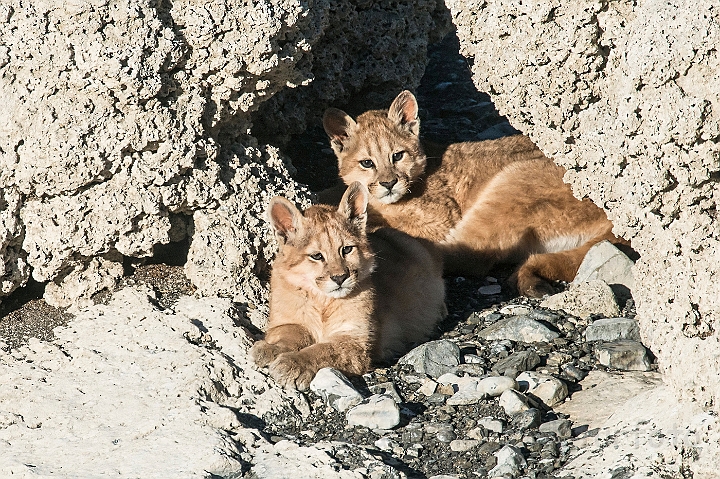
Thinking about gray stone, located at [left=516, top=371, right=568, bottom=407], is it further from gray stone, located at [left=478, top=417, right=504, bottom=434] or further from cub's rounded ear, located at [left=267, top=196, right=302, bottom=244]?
cub's rounded ear, located at [left=267, top=196, right=302, bottom=244]

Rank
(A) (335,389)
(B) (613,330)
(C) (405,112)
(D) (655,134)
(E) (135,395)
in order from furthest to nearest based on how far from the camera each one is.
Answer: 1. (C) (405,112)
2. (B) (613,330)
3. (A) (335,389)
4. (E) (135,395)
5. (D) (655,134)

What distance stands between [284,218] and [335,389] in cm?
134

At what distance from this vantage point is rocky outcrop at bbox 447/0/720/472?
4.36 m

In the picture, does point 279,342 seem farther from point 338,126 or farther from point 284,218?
point 338,126

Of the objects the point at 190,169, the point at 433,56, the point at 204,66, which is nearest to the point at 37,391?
the point at 190,169

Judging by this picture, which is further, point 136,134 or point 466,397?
point 136,134

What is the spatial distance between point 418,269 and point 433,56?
220 inches

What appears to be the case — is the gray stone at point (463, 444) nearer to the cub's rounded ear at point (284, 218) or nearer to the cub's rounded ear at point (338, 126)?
the cub's rounded ear at point (284, 218)

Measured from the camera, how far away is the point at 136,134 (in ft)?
19.9

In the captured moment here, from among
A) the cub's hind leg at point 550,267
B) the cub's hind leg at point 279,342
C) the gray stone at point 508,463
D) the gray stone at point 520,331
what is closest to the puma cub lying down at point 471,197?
the cub's hind leg at point 550,267

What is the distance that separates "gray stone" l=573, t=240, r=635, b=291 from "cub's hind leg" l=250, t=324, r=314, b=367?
7.57 feet

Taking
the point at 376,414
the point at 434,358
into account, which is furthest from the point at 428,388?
the point at 376,414

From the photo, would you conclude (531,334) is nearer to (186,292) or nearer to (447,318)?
(447,318)

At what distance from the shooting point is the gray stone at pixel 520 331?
A: 6.17m
